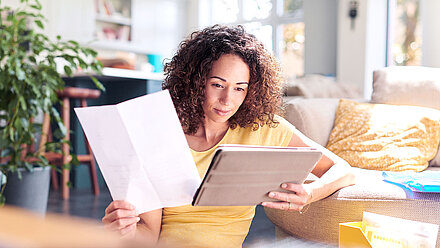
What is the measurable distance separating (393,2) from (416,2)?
0.31m

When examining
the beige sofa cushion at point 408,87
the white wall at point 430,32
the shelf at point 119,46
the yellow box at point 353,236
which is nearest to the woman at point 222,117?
the yellow box at point 353,236

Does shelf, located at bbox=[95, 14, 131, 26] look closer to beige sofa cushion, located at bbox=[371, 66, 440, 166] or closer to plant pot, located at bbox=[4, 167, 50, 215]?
plant pot, located at bbox=[4, 167, 50, 215]

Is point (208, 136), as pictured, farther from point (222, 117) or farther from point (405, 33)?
point (405, 33)

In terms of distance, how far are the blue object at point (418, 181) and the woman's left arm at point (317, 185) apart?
0.16m

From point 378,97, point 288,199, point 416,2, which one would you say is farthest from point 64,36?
point 288,199

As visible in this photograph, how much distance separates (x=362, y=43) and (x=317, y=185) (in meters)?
4.16

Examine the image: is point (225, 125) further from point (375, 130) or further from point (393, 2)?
point (393, 2)

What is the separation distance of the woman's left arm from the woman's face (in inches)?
9.0

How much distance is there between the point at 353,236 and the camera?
1119mm

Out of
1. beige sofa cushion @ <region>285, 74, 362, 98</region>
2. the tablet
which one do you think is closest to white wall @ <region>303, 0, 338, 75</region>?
beige sofa cushion @ <region>285, 74, 362, 98</region>

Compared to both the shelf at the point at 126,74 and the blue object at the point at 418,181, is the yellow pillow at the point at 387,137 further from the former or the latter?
the shelf at the point at 126,74

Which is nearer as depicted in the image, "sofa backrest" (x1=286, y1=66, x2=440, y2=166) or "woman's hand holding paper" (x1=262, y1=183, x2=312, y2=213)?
"woman's hand holding paper" (x1=262, y1=183, x2=312, y2=213)

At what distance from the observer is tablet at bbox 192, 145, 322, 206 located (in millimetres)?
906

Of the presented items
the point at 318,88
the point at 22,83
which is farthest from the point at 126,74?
the point at 318,88
